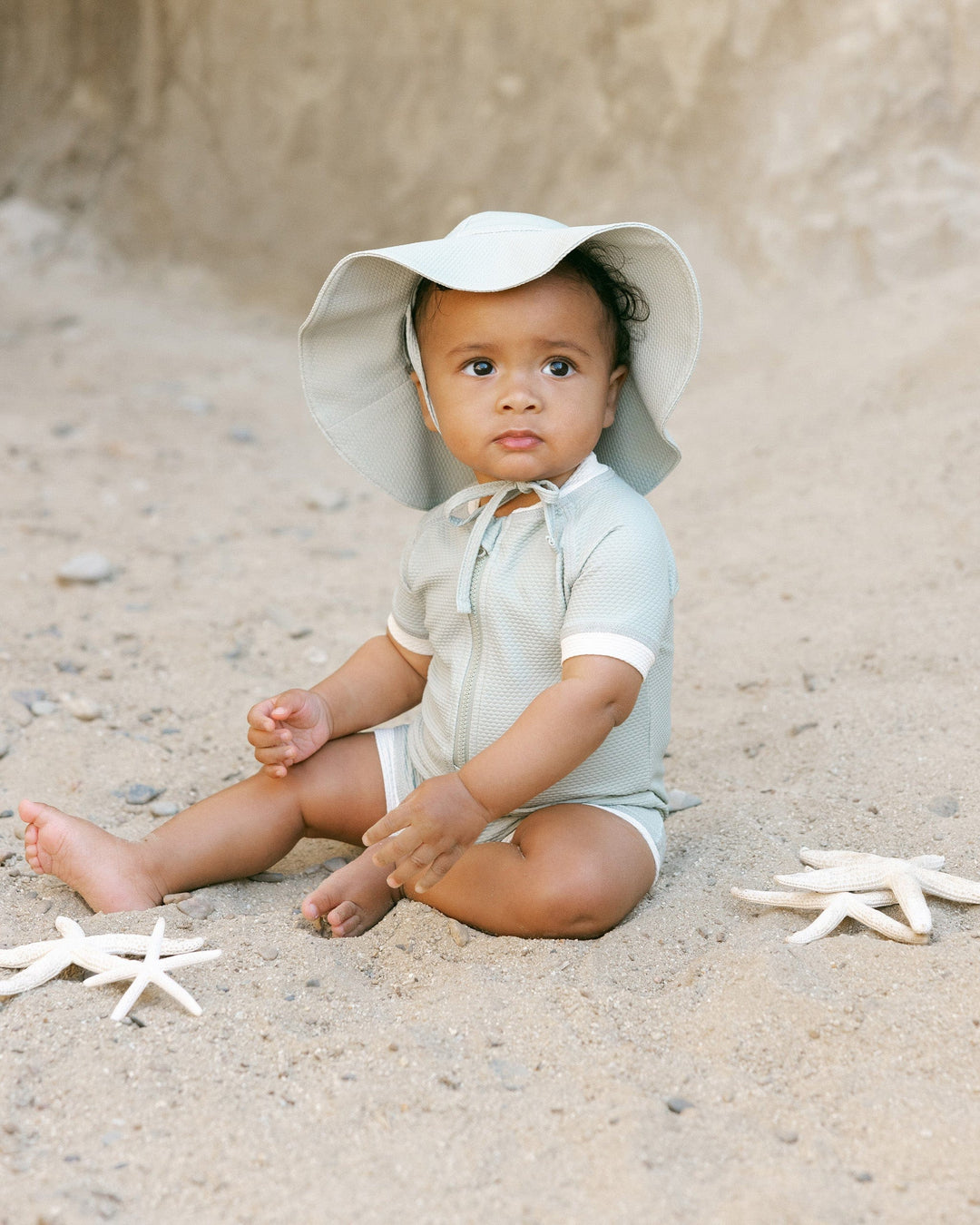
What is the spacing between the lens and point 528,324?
1920 millimetres

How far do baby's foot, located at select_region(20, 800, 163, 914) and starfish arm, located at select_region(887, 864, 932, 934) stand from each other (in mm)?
1232

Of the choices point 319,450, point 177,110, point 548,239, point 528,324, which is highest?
point 177,110

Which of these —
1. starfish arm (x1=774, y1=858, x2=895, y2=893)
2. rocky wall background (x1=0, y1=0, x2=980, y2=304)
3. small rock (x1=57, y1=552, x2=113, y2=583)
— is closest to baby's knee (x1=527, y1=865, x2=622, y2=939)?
starfish arm (x1=774, y1=858, x2=895, y2=893)

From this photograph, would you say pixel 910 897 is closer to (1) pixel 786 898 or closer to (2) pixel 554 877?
(1) pixel 786 898

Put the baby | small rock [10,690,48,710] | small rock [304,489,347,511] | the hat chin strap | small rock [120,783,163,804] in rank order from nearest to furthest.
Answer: the baby, the hat chin strap, small rock [120,783,163,804], small rock [10,690,48,710], small rock [304,489,347,511]

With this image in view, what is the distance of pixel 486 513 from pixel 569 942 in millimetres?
731

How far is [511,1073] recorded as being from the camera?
156cm

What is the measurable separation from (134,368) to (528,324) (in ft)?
13.3

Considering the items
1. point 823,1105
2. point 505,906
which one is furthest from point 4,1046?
point 823,1105

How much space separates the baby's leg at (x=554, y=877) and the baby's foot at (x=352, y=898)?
10 cm

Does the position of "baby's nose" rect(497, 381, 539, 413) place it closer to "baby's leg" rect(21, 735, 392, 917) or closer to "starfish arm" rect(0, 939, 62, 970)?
"baby's leg" rect(21, 735, 392, 917)

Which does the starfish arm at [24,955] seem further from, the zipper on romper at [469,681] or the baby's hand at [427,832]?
the zipper on romper at [469,681]

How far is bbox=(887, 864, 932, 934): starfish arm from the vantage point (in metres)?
1.75

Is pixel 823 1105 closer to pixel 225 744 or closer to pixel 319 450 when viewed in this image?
pixel 225 744
